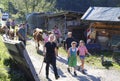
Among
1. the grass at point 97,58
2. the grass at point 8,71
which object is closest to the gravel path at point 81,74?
the grass at point 97,58

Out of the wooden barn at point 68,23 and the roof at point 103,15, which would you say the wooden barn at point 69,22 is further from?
the roof at point 103,15

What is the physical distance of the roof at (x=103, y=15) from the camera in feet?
80.1

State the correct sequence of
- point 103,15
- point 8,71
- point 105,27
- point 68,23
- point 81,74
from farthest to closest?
point 68,23 < point 103,15 < point 105,27 < point 81,74 < point 8,71

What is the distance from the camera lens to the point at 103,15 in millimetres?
25359

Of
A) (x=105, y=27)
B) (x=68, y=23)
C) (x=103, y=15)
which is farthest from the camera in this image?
(x=68, y=23)

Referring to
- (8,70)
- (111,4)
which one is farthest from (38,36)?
(111,4)

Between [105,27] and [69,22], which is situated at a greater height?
[105,27]

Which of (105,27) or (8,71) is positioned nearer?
(8,71)

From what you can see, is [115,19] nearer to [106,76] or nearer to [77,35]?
[77,35]

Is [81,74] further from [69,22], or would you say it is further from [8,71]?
[69,22]

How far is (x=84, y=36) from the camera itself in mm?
28344

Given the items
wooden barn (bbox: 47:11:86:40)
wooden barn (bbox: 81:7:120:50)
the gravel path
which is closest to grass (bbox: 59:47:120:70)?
the gravel path

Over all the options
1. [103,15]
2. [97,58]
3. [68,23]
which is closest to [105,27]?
[103,15]

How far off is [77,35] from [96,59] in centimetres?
839
